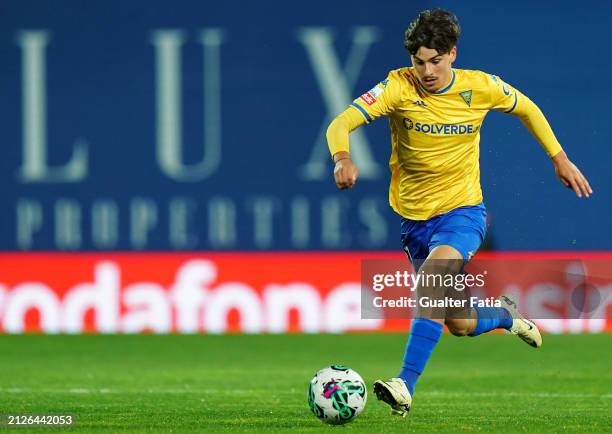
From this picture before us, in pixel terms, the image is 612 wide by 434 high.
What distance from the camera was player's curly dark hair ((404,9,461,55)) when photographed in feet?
26.1

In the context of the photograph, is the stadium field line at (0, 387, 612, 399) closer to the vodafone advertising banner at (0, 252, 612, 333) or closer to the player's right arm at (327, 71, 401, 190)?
the player's right arm at (327, 71, 401, 190)

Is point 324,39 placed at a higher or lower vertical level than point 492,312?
higher

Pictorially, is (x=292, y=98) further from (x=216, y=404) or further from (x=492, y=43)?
(x=216, y=404)

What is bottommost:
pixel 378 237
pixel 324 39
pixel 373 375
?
pixel 373 375

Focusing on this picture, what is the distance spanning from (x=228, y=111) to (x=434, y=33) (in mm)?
9718

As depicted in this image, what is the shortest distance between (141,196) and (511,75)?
433cm

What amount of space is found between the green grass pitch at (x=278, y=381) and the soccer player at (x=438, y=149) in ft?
1.88

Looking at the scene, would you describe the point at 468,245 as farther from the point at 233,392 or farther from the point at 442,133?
the point at 233,392

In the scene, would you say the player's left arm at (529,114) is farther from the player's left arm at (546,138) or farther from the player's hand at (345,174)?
the player's hand at (345,174)

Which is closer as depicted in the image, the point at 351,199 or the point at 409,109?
the point at 409,109

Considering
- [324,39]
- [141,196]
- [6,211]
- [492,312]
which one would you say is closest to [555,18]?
[324,39]

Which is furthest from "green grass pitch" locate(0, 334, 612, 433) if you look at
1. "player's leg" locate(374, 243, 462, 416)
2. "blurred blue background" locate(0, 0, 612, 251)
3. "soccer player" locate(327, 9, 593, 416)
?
"blurred blue background" locate(0, 0, 612, 251)

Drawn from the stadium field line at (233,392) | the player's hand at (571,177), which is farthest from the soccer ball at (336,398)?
the stadium field line at (233,392)

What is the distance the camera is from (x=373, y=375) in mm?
11758
